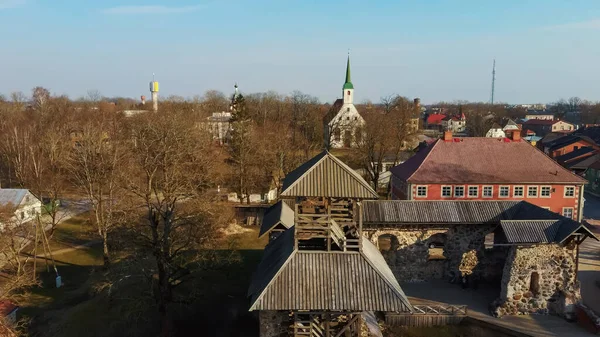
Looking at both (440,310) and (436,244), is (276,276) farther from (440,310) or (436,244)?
(436,244)

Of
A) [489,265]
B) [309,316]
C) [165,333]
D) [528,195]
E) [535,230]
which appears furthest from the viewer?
[528,195]

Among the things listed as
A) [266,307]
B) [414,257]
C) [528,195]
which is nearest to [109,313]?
[266,307]

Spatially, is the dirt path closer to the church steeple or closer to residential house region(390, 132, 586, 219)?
residential house region(390, 132, 586, 219)

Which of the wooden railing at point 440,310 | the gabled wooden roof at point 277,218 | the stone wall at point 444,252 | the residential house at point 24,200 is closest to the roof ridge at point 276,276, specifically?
the gabled wooden roof at point 277,218

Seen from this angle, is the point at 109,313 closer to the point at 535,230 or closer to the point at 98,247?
the point at 98,247

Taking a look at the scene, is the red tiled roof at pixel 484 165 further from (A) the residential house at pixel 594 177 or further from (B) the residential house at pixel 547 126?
(B) the residential house at pixel 547 126

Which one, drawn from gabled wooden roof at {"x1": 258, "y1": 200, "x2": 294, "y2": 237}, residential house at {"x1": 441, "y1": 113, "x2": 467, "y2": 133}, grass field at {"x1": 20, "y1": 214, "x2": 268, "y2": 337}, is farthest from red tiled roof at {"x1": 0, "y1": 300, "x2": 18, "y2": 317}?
residential house at {"x1": 441, "y1": 113, "x2": 467, "y2": 133}
